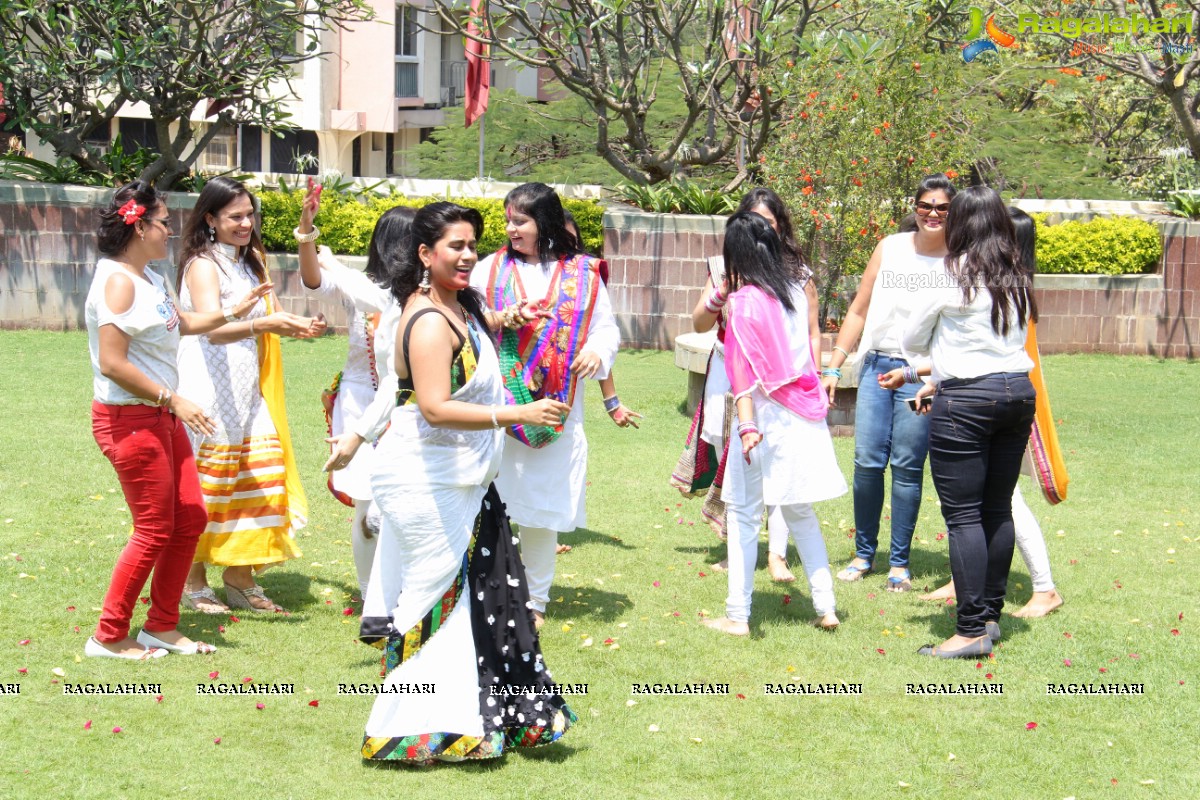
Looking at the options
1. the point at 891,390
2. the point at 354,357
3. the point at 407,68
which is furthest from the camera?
the point at 407,68

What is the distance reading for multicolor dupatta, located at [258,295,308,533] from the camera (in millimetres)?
5742

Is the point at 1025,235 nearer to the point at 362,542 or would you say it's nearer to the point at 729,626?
the point at 729,626

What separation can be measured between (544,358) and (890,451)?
6.01 feet

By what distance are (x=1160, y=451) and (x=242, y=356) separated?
21.8 ft

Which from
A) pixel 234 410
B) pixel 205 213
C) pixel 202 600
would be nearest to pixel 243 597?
pixel 202 600

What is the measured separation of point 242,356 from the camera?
18.4 ft

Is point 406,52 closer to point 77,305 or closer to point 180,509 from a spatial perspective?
point 77,305

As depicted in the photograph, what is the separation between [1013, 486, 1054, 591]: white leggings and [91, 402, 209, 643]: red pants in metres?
3.45

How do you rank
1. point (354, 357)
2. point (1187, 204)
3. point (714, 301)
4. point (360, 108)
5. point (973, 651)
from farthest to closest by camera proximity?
point (360, 108)
point (1187, 204)
point (714, 301)
point (354, 357)
point (973, 651)

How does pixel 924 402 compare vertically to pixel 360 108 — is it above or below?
below

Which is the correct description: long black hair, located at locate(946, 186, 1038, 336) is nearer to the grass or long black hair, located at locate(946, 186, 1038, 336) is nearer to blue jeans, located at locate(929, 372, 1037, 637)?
blue jeans, located at locate(929, 372, 1037, 637)

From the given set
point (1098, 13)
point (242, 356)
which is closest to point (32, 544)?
point (242, 356)

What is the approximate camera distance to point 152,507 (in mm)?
4879

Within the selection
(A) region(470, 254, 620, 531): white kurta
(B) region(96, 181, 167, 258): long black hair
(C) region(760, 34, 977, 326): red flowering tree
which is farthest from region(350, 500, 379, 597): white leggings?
(C) region(760, 34, 977, 326): red flowering tree
